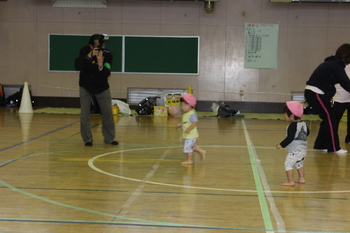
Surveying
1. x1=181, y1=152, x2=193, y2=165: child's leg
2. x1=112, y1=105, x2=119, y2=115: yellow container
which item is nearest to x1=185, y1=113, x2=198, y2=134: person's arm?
x1=181, y1=152, x2=193, y2=165: child's leg

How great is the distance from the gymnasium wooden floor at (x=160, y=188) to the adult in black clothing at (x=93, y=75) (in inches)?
21.0

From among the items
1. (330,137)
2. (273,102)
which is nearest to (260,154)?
(330,137)

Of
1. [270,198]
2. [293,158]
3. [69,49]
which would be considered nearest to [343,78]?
[293,158]

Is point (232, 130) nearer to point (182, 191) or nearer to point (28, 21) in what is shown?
point (182, 191)

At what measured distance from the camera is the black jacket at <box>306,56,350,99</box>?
820 cm

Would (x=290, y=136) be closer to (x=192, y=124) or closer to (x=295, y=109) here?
(x=295, y=109)

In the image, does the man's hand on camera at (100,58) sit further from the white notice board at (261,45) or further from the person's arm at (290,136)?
the white notice board at (261,45)

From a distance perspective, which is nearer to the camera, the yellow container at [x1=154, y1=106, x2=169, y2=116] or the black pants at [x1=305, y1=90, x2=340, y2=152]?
the black pants at [x1=305, y1=90, x2=340, y2=152]

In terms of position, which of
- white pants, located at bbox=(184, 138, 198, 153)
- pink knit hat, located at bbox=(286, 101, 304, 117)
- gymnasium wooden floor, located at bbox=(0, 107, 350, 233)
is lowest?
gymnasium wooden floor, located at bbox=(0, 107, 350, 233)

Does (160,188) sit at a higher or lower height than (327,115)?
lower

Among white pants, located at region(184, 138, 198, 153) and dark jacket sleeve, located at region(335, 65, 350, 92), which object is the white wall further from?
white pants, located at region(184, 138, 198, 153)

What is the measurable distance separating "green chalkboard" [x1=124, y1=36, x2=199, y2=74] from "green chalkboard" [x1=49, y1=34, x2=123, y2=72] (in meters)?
0.30

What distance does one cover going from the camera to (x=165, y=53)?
Result: 55.7 feet

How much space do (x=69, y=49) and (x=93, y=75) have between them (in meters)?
8.89
